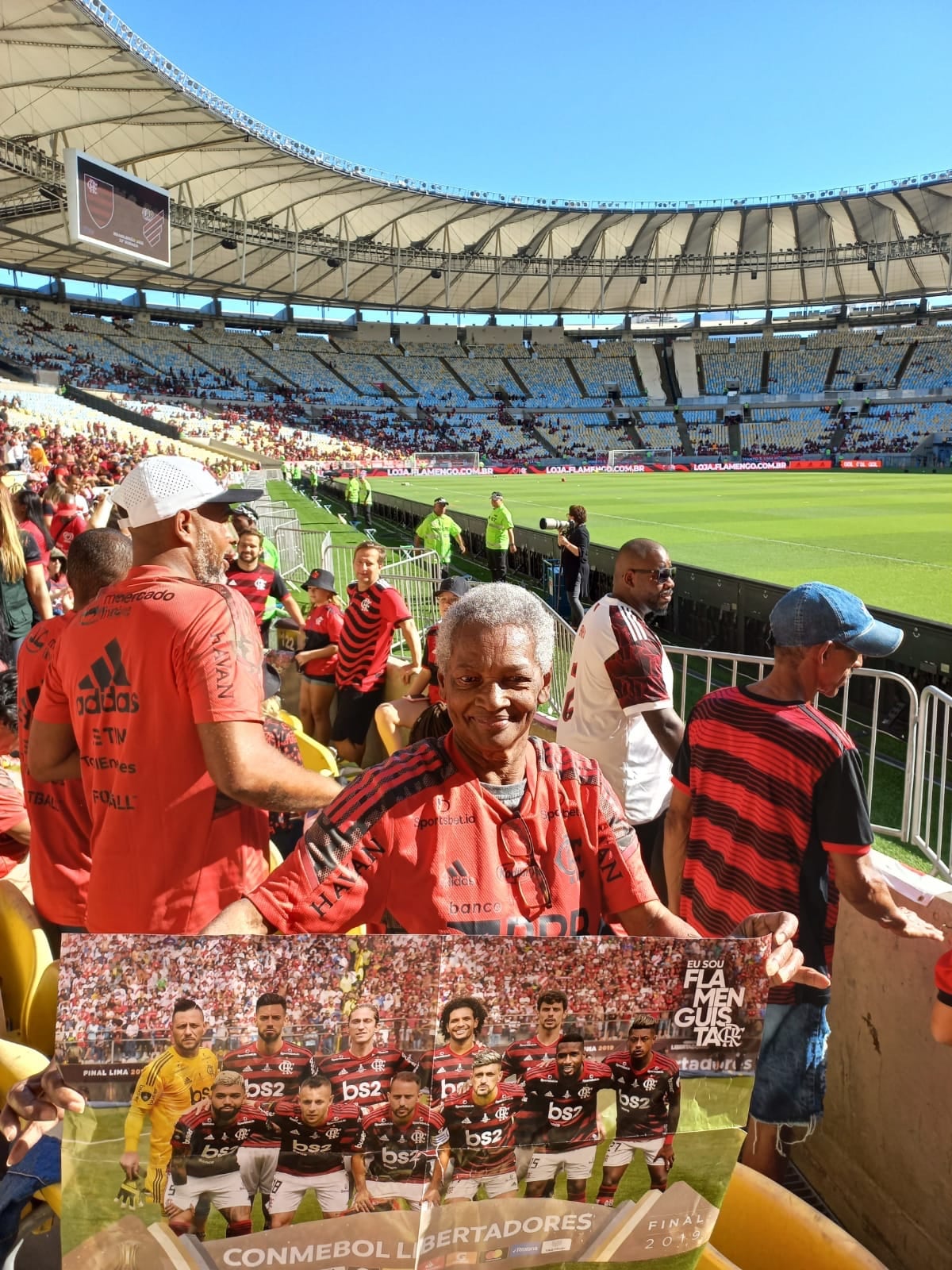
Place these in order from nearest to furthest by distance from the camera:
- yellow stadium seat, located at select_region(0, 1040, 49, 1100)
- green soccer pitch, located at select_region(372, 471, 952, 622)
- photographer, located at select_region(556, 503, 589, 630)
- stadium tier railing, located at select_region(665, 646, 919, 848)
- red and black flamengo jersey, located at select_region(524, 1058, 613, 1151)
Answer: red and black flamengo jersey, located at select_region(524, 1058, 613, 1151)
yellow stadium seat, located at select_region(0, 1040, 49, 1100)
stadium tier railing, located at select_region(665, 646, 919, 848)
photographer, located at select_region(556, 503, 589, 630)
green soccer pitch, located at select_region(372, 471, 952, 622)

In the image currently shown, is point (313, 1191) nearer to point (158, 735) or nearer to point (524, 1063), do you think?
point (524, 1063)

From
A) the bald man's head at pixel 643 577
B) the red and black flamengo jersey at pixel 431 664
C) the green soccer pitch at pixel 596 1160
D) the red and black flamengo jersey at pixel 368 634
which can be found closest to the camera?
the green soccer pitch at pixel 596 1160

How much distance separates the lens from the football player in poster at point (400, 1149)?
4.27 feet

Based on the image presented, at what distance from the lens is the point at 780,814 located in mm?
Result: 2291

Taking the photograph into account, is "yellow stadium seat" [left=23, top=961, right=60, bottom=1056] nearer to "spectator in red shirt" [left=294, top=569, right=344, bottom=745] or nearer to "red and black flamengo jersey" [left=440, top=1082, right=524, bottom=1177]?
"red and black flamengo jersey" [left=440, top=1082, right=524, bottom=1177]

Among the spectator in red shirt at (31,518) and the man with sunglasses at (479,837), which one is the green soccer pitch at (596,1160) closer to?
the man with sunglasses at (479,837)

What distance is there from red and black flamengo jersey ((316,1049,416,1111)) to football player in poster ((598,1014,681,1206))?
1.09ft

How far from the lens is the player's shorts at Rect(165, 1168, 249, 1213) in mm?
1246

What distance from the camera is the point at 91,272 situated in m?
59.0

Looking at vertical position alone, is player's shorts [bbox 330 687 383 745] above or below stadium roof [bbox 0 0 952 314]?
below

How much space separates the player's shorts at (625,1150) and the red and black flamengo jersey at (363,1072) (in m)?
0.34

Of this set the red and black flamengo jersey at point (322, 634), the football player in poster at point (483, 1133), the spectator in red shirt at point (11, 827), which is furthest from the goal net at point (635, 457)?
the football player in poster at point (483, 1133)

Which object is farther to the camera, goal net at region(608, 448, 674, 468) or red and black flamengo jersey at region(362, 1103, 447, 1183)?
goal net at region(608, 448, 674, 468)

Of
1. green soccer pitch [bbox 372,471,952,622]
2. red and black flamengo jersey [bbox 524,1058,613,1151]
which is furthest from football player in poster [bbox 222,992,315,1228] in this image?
green soccer pitch [bbox 372,471,952,622]
